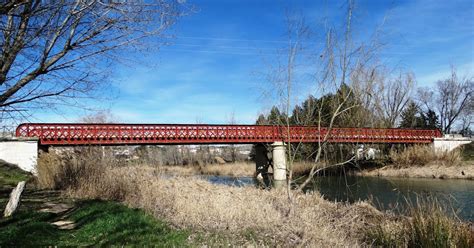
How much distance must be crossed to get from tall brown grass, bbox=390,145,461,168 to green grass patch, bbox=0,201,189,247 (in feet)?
116

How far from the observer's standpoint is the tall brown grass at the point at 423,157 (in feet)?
119

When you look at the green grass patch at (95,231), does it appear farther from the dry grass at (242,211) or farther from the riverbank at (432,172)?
the riverbank at (432,172)

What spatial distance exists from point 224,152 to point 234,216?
62.5 metres

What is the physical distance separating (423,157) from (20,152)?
35.4 meters

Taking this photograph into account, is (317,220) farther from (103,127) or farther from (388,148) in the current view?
(388,148)

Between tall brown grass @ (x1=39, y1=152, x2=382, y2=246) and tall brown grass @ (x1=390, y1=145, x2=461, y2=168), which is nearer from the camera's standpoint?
tall brown grass @ (x1=39, y1=152, x2=382, y2=246)

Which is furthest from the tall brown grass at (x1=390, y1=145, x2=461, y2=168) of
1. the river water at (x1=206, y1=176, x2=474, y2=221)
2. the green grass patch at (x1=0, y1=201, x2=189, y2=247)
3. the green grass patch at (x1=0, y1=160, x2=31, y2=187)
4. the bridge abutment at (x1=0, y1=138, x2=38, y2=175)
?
the green grass patch at (x1=0, y1=201, x2=189, y2=247)

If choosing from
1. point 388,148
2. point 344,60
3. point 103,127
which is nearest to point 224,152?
point 388,148

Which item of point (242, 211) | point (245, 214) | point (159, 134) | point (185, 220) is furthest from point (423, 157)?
point (185, 220)

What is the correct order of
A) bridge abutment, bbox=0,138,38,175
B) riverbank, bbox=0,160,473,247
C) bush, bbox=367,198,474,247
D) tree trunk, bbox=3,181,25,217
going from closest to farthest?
1. riverbank, bbox=0,160,473,247
2. bush, bbox=367,198,474,247
3. tree trunk, bbox=3,181,25,217
4. bridge abutment, bbox=0,138,38,175

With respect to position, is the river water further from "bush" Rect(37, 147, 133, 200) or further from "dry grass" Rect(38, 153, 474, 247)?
"bush" Rect(37, 147, 133, 200)

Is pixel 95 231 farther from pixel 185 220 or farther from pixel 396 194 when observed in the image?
pixel 396 194

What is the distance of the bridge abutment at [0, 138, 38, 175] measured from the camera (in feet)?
79.0

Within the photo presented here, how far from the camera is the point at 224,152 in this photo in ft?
230
